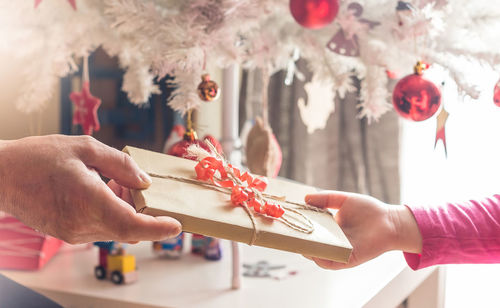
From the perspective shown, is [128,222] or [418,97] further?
[418,97]

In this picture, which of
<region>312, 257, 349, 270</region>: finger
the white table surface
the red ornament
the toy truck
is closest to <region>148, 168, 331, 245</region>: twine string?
<region>312, 257, 349, 270</region>: finger

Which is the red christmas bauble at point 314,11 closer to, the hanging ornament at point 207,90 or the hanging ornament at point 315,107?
the hanging ornament at point 207,90

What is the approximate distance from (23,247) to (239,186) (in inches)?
23.5

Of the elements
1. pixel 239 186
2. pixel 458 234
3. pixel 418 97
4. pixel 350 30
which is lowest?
pixel 458 234

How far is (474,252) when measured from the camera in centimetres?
84

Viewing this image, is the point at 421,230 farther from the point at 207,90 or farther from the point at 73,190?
the point at 73,190

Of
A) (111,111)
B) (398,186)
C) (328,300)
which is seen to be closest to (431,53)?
(328,300)

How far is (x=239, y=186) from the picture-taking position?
66 centimetres

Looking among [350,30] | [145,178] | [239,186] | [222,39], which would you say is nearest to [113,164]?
[145,178]

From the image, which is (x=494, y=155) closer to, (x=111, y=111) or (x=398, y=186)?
(x=398, y=186)

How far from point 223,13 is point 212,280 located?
0.49 meters

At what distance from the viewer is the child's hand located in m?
0.80

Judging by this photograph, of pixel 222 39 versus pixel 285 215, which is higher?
pixel 222 39

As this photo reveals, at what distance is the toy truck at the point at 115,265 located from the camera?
0.91 metres
